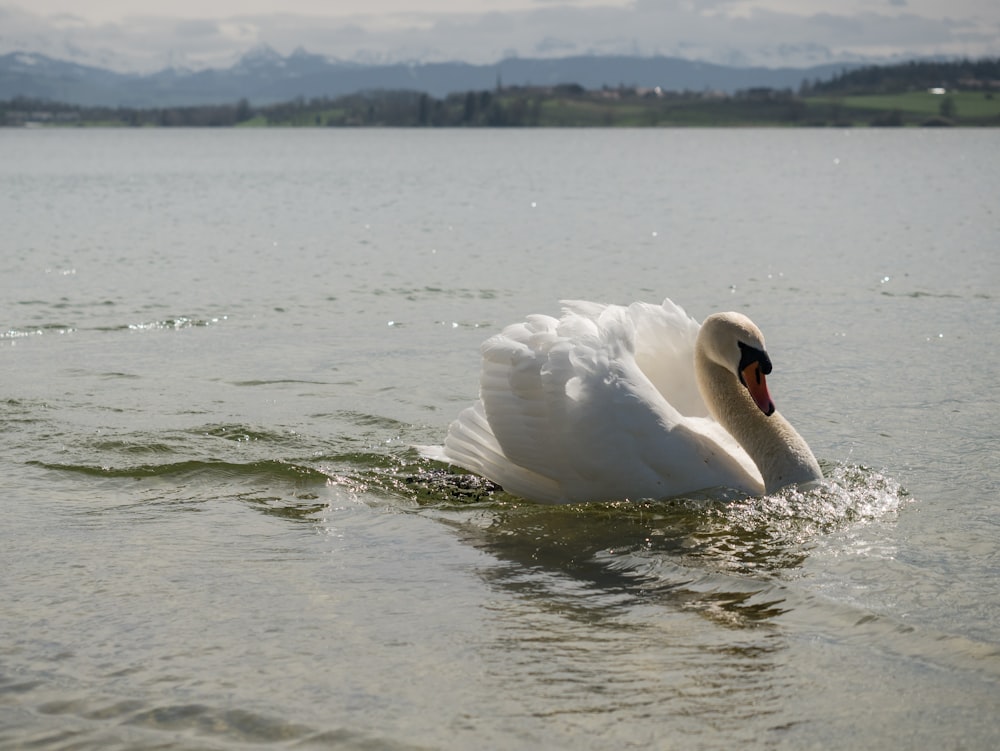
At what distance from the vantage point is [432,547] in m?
7.50

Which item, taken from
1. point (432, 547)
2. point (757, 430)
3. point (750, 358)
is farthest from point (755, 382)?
point (432, 547)

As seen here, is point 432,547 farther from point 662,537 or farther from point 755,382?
point 755,382

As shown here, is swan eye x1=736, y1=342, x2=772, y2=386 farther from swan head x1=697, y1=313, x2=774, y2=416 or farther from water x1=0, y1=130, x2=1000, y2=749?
Result: water x1=0, y1=130, x2=1000, y2=749

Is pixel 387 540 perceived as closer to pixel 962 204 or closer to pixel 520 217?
pixel 520 217

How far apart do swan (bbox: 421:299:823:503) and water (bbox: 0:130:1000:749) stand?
0.76 feet

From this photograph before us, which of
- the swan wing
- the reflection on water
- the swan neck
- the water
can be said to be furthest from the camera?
the swan neck

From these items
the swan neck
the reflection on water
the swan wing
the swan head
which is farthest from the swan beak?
the reflection on water

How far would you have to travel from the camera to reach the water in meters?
5.19

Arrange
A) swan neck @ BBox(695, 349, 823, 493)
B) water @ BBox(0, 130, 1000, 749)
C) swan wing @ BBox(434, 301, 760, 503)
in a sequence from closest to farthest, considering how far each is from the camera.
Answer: water @ BBox(0, 130, 1000, 749) → swan wing @ BBox(434, 301, 760, 503) → swan neck @ BBox(695, 349, 823, 493)

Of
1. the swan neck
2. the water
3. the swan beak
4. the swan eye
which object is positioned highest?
the swan eye

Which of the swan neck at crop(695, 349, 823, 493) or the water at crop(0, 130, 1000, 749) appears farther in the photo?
the swan neck at crop(695, 349, 823, 493)

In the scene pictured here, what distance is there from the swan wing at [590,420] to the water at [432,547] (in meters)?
0.25

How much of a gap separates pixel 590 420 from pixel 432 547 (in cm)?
122

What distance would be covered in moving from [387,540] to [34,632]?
2285 mm
